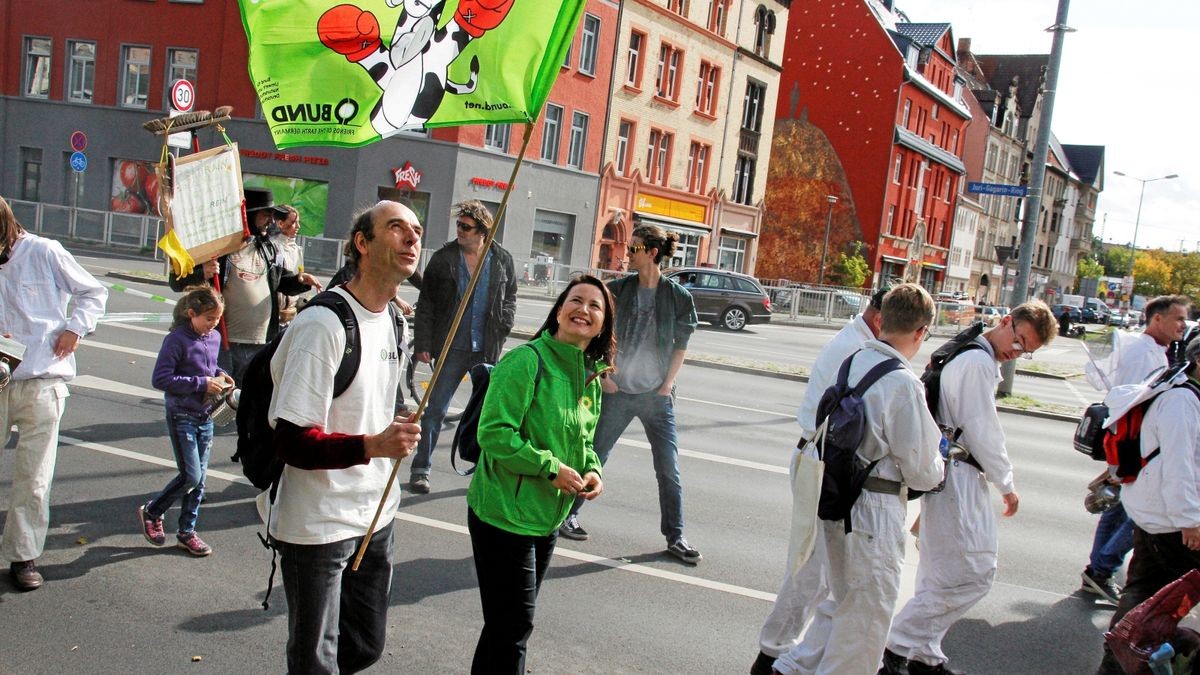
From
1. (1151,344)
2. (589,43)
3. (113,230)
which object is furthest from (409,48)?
(589,43)

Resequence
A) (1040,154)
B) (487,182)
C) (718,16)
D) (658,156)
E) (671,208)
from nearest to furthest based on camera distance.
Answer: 1. (1040,154)
2. (487,182)
3. (658,156)
4. (671,208)
5. (718,16)

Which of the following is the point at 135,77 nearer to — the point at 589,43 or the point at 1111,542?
the point at 589,43

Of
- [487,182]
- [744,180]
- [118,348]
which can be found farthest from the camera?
[744,180]

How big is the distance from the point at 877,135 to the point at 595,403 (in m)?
49.7

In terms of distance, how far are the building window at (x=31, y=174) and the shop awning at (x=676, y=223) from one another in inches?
830

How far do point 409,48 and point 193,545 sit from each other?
3075mm

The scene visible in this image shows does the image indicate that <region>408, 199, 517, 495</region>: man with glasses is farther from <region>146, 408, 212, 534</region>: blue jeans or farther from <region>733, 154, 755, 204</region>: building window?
<region>733, 154, 755, 204</region>: building window

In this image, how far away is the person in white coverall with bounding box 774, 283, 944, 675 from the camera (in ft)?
12.2

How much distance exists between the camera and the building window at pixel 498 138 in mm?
30958

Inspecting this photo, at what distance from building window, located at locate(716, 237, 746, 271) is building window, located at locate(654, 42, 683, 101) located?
7.54 metres

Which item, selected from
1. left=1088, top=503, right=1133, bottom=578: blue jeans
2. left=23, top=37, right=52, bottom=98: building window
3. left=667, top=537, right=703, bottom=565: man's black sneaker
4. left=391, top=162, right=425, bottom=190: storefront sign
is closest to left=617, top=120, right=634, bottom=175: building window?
left=391, top=162, right=425, bottom=190: storefront sign

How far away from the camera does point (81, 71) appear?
32.7 m

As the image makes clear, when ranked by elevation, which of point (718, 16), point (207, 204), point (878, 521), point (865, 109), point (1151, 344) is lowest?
point (878, 521)

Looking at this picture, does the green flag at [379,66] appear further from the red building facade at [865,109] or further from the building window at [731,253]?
the red building facade at [865,109]
